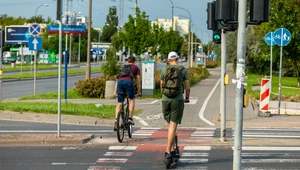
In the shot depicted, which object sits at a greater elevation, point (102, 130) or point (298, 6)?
point (298, 6)

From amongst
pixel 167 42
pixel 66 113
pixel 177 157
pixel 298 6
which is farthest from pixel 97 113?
pixel 167 42

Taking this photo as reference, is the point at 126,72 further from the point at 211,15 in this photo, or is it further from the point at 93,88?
the point at 93,88

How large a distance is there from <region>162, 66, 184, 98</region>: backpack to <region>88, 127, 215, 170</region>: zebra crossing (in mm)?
1218

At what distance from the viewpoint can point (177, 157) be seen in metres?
10.8

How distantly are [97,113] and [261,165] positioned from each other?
994cm

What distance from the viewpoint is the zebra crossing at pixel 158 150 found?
10.8 metres

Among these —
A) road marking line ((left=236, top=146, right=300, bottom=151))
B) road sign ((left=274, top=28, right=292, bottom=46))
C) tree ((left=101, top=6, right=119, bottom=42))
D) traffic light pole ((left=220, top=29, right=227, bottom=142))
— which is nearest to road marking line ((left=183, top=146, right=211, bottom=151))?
road marking line ((left=236, top=146, right=300, bottom=151))

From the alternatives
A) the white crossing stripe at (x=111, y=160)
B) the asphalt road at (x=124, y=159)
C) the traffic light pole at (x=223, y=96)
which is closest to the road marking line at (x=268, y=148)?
the asphalt road at (x=124, y=159)

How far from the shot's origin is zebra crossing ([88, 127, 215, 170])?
35.6 feet

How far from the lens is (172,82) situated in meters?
10.6

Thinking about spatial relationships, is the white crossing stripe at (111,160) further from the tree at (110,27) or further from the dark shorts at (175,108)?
the tree at (110,27)

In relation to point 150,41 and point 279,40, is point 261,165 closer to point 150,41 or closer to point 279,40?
point 279,40

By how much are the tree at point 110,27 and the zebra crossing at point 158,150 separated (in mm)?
160685

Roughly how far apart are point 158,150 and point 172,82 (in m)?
2.32
